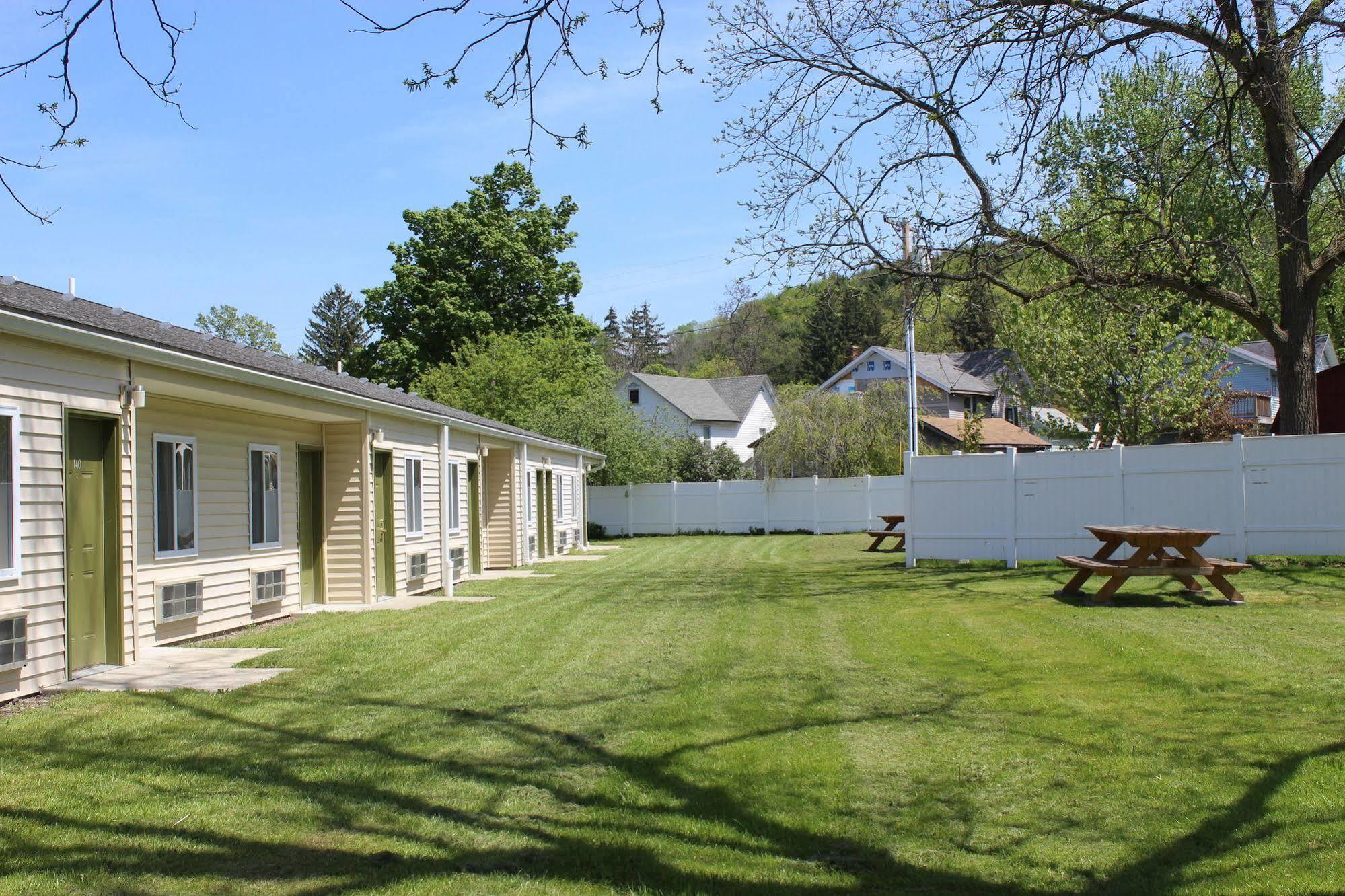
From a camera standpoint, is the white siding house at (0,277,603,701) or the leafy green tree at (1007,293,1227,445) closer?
the white siding house at (0,277,603,701)

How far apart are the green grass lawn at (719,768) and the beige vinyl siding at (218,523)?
1.11 meters

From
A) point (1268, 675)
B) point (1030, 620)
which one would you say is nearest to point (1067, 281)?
point (1030, 620)

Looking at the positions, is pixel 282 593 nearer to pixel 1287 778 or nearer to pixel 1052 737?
pixel 1052 737

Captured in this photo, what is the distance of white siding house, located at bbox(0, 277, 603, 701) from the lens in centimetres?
769

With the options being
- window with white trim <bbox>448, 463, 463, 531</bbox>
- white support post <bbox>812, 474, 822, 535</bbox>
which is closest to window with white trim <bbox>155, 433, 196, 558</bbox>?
window with white trim <bbox>448, 463, 463, 531</bbox>

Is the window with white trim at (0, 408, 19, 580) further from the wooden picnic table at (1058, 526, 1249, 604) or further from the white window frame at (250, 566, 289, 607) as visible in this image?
the wooden picnic table at (1058, 526, 1249, 604)

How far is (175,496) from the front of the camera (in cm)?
1058

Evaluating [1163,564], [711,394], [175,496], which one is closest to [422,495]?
[175,496]

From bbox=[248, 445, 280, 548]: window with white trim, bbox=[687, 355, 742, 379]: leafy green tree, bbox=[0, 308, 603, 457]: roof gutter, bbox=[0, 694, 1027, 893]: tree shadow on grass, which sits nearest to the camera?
bbox=[0, 694, 1027, 893]: tree shadow on grass

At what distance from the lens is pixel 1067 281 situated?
14531mm

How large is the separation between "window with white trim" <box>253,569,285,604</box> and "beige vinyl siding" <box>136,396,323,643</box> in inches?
2.6

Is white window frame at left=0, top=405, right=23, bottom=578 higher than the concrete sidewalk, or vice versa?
white window frame at left=0, top=405, right=23, bottom=578

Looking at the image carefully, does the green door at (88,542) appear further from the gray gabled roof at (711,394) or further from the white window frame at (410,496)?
the gray gabled roof at (711,394)

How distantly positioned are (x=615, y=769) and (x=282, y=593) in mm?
8412
